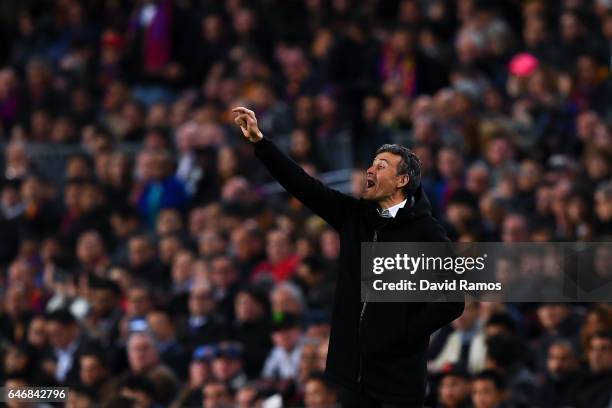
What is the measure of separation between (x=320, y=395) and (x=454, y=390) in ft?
2.63

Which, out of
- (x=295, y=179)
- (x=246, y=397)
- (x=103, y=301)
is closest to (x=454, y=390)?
Answer: (x=246, y=397)

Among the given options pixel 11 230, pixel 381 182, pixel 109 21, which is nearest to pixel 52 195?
pixel 11 230

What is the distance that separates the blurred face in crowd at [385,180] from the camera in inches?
253

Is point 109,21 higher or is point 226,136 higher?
point 109,21

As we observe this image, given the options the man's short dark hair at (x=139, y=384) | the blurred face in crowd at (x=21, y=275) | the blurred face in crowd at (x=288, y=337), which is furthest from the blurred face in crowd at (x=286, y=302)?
the blurred face in crowd at (x=21, y=275)

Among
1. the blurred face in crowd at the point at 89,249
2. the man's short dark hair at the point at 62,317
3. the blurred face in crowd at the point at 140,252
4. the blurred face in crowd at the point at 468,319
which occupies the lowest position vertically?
the blurred face in crowd at the point at 468,319

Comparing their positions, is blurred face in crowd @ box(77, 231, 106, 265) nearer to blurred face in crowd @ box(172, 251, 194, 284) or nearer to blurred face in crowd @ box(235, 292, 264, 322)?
blurred face in crowd @ box(172, 251, 194, 284)

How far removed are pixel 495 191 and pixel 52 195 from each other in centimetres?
459

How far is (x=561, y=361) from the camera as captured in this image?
9172 millimetres

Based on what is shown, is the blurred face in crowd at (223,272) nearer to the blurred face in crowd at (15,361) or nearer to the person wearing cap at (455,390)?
the blurred face in crowd at (15,361)

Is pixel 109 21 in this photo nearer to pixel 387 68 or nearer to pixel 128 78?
pixel 128 78

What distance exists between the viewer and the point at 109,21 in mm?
17641

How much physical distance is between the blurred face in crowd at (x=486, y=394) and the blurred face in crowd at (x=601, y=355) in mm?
653

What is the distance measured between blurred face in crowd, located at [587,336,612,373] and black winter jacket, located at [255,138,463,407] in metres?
2.81
